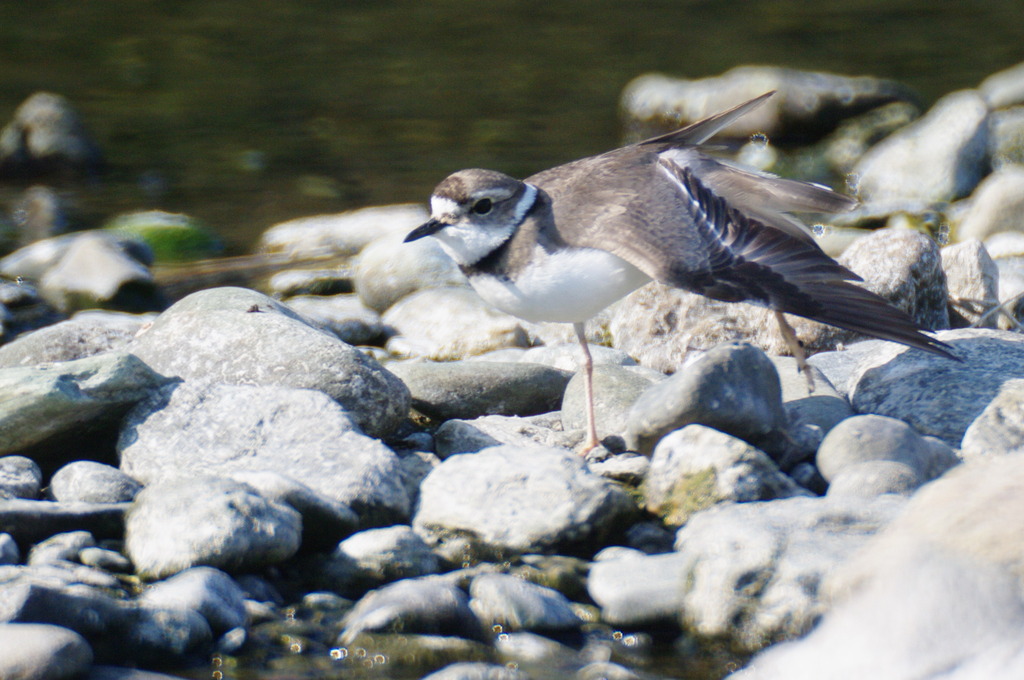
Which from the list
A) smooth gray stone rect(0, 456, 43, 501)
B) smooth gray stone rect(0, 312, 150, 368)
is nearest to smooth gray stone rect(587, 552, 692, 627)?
smooth gray stone rect(0, 456, 43, 501)

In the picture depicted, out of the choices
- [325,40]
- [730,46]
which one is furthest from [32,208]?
[730,46]

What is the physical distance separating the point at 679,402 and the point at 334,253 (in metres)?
6.28

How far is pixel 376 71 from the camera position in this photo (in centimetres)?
1767

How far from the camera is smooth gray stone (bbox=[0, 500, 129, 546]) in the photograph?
4105 mm

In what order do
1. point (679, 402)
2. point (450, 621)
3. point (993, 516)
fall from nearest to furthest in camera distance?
point (993, 516)
point (450, 621)
point (679, 402)

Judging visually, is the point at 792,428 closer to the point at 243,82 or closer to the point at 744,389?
the point at 744,389

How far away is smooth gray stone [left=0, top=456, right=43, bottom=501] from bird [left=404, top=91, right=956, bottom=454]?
193 centimetres

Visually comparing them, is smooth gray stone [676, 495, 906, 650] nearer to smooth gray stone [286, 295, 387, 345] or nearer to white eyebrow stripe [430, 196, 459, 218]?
white eyebrow stripe [430, 196, 459, 218]

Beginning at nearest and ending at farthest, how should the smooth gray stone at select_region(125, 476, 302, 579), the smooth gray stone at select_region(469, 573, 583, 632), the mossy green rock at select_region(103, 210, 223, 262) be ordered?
the smooth gray stone at select_region(469, 573, 583, 632) < the smooth gray stone at select_region(125, 476, 302, 579) < the mossy green rock at select_region(103, 210, 223, 262)

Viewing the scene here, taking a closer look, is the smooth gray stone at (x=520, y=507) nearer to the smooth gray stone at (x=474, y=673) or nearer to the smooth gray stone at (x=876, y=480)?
the smooth gray stone at (x=876, y=480)

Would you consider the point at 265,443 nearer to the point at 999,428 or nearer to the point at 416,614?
the point at 416,614

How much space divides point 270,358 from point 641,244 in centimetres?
189

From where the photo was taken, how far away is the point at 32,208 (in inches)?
462

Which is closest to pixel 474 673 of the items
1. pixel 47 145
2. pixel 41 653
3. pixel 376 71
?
pixel 41 653
